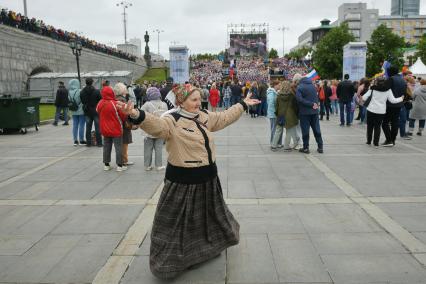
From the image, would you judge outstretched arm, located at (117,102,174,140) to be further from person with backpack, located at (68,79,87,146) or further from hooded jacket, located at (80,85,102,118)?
person with backpack, located at (68,79,87,146)

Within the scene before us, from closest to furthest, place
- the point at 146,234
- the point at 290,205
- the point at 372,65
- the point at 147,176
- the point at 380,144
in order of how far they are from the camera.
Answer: the point at 146,234
the point at 290,205
the point at 147,176
the point at 380,144
the point at 372,65

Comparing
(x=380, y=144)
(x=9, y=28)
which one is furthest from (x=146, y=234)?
(x=9, y=28)

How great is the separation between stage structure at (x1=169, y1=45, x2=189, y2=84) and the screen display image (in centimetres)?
5316

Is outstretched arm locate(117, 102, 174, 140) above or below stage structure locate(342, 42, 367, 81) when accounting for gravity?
below

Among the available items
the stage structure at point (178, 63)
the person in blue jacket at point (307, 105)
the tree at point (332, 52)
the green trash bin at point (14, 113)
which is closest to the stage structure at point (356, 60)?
the stage structure at point (178, 63)

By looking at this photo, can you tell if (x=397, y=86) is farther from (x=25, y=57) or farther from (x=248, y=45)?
(x=248, y=45)

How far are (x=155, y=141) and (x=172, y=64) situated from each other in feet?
67.1

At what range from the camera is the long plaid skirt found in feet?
11.1

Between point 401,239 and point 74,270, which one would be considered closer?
point 74,270

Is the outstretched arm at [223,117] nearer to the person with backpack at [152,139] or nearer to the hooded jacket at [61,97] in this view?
the person with backpack at [152,139]

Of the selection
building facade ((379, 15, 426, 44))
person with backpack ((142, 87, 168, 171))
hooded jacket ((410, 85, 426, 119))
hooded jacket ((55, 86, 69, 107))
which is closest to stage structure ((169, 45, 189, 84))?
hooded jacket ((55, 86, 69, 107))

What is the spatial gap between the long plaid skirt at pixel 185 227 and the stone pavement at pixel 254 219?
16 cm

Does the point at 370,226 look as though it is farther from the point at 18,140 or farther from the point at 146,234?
the point at 18,140

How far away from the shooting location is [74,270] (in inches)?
142
